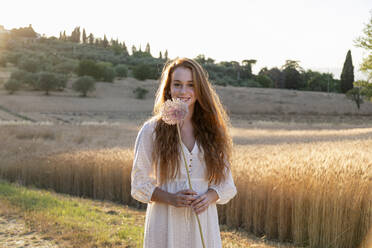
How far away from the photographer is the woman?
257cm

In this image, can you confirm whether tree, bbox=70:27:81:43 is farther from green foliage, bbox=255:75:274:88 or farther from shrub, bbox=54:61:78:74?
green foliage, bbox=255:75:274:88

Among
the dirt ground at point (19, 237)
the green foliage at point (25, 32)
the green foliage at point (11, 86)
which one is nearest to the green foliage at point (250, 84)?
the green foliage at point (11, 86)

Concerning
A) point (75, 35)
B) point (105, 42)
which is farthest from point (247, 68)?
point (75, 35)

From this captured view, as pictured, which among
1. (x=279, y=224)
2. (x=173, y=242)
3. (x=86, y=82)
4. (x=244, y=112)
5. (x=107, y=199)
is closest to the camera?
(x=173, y=242)

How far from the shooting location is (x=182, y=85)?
2697 mm

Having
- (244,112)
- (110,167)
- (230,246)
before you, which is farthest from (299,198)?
(244,112)

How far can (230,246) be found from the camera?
578 cm

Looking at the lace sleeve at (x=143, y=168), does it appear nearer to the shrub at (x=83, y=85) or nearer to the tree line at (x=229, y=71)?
the shrub at (x=83, y=85)

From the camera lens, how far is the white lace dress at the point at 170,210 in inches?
101

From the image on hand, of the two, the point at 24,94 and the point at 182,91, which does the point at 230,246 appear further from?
the point at 24,94

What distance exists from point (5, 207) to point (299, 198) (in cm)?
572

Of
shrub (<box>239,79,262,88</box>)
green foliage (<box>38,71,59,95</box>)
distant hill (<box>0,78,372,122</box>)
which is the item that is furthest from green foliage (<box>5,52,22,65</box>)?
shrub (<box>239,79,262,88</box>)

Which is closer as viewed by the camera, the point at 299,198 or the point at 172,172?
the point at 172,172

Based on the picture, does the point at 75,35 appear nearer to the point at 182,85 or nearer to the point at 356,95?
the point at 356,95
